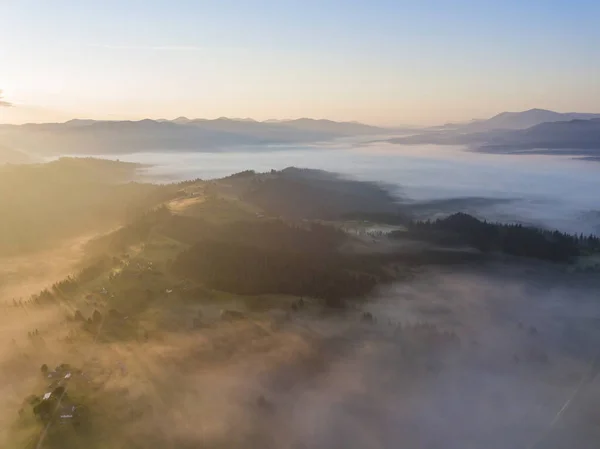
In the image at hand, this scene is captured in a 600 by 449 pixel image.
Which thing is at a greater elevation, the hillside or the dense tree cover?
the dense tree cover

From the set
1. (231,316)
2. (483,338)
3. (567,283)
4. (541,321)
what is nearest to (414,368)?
(483,338)

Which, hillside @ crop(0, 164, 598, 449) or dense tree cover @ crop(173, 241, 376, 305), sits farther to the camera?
dense tree cover @ crop(173, 241, 376, 305)

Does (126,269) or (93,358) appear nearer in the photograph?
(93,358)

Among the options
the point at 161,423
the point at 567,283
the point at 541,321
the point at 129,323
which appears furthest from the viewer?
the point at 567,283

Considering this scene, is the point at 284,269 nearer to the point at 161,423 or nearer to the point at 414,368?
the point at 414,368

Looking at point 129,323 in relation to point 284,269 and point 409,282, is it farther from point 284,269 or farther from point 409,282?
point 409,282

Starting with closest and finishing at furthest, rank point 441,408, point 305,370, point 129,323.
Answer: point 441,408 → point 305,370 → point 129,323

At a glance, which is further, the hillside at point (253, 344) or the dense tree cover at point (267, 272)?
the dense tree cover at point (267, 272)

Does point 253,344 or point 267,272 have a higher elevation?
point 267,272

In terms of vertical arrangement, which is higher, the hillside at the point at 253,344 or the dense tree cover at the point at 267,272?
the dense tree cover at the point at 267,272

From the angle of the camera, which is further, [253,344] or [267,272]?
[267,272]

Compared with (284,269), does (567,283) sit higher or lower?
lower
